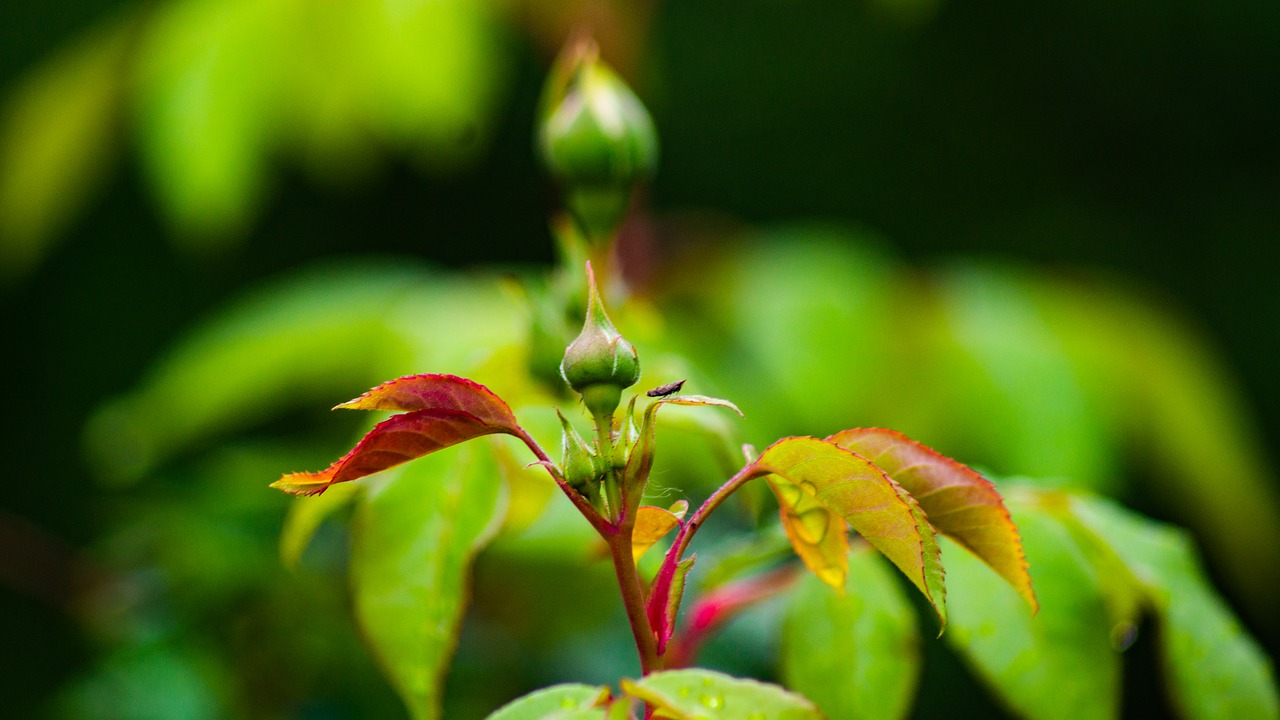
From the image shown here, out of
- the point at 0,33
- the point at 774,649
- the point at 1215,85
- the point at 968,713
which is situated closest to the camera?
the point at 774,649

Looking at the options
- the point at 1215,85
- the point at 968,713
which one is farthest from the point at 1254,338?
the point at 968,713

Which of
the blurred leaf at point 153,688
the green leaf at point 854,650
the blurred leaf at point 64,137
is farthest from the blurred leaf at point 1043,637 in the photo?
the blurred leaf at point 64,137

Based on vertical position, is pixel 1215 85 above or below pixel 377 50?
below

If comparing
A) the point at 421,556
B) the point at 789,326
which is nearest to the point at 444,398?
the point at 421,556

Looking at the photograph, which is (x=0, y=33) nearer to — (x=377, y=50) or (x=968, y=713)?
(x=377, y=50)

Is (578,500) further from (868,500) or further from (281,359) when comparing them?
(281,359)

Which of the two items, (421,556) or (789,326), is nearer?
(421,556)

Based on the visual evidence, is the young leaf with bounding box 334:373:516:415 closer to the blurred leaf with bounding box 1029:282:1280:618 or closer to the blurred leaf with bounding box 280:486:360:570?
the blurred leaf with bounding box 280:486:360:570
